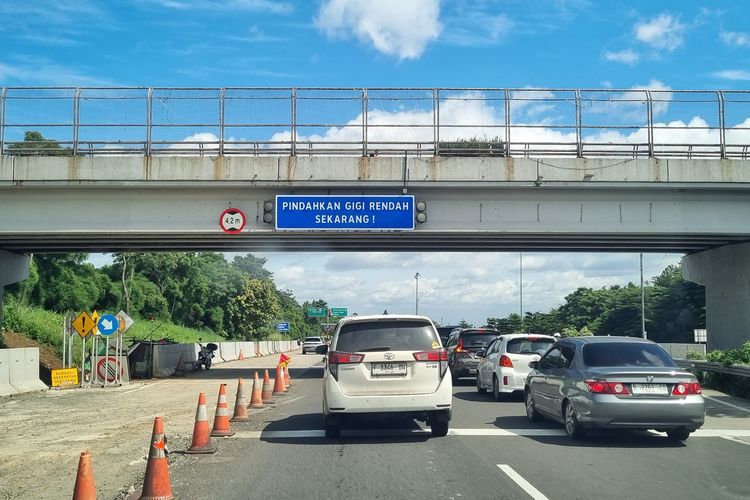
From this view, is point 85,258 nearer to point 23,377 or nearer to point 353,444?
point 23,377

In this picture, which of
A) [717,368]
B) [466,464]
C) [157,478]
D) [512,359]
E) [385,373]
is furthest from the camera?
[717,368]

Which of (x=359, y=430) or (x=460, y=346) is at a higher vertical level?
(x=460, y=346)

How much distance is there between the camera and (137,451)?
11.2 metres

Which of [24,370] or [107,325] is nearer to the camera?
[24,370]

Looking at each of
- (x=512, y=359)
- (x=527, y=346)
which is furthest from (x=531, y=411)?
(x=527, y=346)

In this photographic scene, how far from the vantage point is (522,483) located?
26.6 ft

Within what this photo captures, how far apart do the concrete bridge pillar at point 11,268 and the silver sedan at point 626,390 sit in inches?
890

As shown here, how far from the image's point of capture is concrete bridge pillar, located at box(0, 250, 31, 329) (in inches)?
1062

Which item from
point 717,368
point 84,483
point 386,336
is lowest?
point 717,368

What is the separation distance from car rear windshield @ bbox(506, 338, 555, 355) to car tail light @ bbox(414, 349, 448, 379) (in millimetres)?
6510

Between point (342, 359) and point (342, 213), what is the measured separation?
12.7m

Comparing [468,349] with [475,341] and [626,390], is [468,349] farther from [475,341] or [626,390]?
[626,390]

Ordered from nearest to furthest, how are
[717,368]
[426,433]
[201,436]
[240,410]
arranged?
1. [201,436]
2. [426,433]
3. [240,410]
4. [717,368]

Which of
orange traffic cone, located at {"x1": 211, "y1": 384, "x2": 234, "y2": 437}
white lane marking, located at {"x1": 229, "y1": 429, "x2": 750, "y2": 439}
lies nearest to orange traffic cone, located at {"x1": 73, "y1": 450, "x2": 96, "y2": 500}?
orange traffic cone, located at {"x1": 211, "y1": 384, "x2": 234, "y2": 437}
